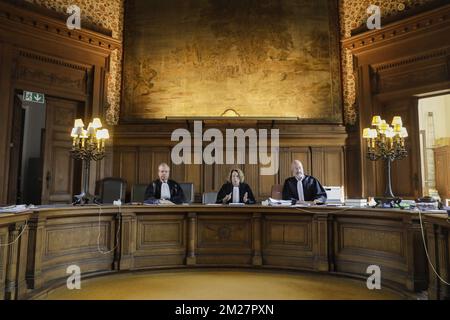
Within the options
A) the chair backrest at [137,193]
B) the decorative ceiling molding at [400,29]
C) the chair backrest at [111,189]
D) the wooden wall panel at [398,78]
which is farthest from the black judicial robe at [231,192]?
the decorative ceiling molding at [400,29]

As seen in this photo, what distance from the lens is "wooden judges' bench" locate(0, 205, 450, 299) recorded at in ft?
14.0

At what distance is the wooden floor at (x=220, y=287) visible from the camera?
13.8ft

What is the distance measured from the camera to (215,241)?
584 cm

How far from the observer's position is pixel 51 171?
774 centimetres

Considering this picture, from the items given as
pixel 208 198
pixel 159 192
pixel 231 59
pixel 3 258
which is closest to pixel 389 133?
pixel 208 198

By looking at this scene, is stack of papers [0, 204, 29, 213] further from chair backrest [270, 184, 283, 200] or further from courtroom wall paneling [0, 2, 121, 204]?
chair backrest [270, 184, 283, 200]

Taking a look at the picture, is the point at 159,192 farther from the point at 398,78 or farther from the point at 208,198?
the point at 398,78

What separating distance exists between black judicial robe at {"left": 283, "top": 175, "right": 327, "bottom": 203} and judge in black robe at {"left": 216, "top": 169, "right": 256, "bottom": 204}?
0.63 meters

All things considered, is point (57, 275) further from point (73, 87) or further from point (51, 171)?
point (73, 87)

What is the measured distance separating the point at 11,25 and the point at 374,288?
7.87 metres

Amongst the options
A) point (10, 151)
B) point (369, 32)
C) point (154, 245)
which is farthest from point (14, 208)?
point (369, 32)

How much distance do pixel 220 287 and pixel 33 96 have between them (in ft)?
18.5

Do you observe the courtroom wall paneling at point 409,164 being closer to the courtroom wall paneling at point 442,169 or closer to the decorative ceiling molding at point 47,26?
the courtroom wall paneling at point 442,169

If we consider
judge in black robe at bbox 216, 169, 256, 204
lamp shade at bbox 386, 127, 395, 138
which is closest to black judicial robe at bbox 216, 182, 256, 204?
judge in black robe at bbox 216, 169, 256, 204
